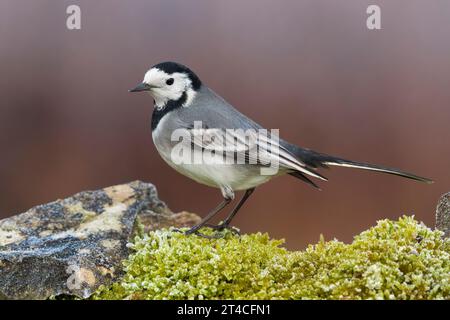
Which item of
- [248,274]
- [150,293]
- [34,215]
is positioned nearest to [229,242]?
[248,274]

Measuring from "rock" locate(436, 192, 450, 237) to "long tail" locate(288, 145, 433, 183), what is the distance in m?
0.22

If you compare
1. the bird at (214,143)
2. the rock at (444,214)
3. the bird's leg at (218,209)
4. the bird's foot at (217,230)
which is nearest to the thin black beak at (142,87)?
the bird at (214,143)

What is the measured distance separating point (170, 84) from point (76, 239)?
981 millimetres

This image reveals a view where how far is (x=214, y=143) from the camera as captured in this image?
3.27 meters

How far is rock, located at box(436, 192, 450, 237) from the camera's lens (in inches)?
129

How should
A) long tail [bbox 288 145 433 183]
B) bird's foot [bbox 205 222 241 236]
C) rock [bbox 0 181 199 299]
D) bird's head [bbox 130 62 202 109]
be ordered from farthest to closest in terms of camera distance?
bird's foot [bbox 205 222 241 236] < bird's head [bbox 130 62 202 109] < long tail [bbox 288 145 433 183] < rock [bbox 0 181 199 299]

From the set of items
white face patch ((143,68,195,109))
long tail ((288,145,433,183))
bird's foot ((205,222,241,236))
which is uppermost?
white face patch ((143,68,195,109))

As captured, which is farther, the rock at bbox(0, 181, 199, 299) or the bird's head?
the bird's head

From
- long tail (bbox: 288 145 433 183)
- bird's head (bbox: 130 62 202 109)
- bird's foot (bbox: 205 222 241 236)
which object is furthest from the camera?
bird's foot (bbox: 205 222 241 236)

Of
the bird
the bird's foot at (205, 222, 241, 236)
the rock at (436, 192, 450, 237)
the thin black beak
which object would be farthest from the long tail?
the thin black beak

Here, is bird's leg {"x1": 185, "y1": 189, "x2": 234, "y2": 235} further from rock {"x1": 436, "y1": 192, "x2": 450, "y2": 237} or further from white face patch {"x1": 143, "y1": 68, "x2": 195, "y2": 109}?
rock {"x1": 436, "y1": 192, "x2": 450, "y2": 237}

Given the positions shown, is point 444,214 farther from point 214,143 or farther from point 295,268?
point 214,143
